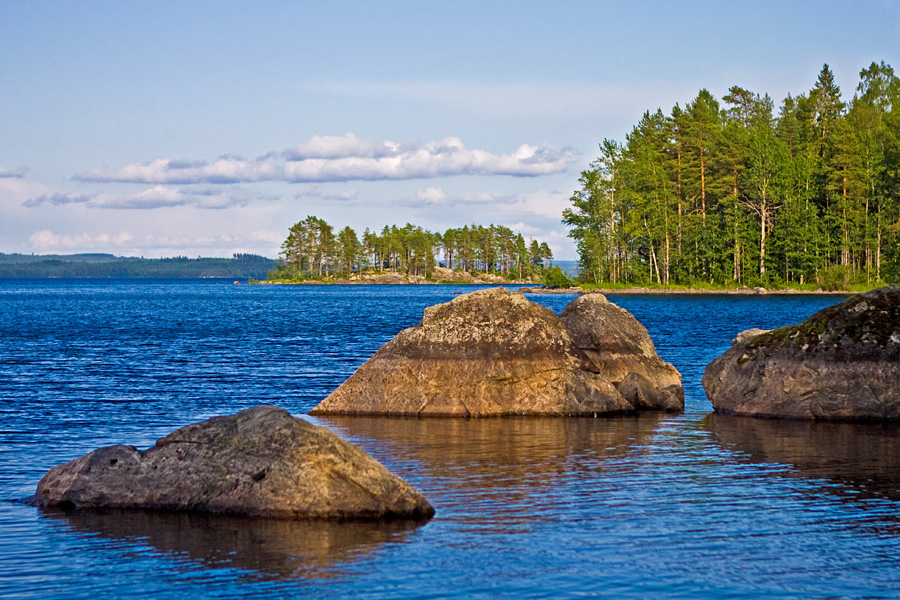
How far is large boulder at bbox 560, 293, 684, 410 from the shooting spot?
25.8 metres

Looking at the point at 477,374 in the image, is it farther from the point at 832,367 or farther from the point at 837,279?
the point at 837,279

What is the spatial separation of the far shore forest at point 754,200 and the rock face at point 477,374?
3021 inches

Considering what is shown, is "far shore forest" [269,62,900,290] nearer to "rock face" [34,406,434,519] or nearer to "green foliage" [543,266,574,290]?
"green foliage" [543,266,574,290]

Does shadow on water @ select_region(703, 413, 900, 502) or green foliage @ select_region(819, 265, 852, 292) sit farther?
green foliage @ select_region(819, 265, 852, 292)

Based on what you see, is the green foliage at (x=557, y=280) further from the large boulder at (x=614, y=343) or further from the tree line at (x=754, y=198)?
the large boulder at (x=614, y=343)

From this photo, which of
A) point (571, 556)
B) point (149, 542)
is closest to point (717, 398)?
point (571, 556)

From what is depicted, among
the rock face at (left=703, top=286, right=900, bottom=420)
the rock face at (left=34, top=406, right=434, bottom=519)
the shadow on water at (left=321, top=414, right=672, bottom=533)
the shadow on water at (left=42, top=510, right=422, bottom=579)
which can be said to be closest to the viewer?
the shadow on water at (left=42, top=510, right=422, bottom=579)

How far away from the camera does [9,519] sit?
12.7 m

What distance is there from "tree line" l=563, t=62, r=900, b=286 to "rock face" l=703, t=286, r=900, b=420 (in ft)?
251

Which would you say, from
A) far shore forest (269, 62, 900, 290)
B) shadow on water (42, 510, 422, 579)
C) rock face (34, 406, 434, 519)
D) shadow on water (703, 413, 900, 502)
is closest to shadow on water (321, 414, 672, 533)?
rock face (34, 406, 434, 519)

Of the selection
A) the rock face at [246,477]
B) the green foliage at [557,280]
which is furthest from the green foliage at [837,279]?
the rock face at [246,477]

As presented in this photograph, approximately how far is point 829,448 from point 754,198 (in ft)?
312

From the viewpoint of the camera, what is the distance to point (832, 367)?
70.9ft

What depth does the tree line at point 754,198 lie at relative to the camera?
102m
